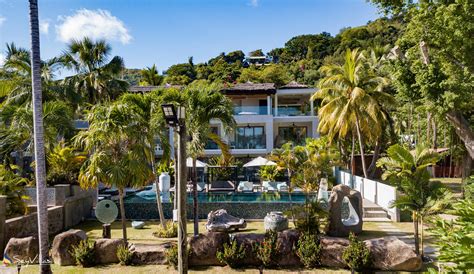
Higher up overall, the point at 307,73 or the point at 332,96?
the point at 307,73

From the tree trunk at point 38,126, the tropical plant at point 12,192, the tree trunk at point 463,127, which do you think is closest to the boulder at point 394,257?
the tree trunk at point 38,126

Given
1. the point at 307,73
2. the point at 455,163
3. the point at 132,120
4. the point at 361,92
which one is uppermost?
the point at 307,73

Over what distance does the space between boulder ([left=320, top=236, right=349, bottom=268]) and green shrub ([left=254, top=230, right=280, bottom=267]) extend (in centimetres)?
130

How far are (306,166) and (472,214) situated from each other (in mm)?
15447

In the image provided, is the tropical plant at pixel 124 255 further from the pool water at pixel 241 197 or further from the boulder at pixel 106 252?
the pool water at pixel 241 197

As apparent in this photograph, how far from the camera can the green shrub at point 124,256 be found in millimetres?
10164

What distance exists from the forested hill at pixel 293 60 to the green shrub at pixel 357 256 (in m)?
41.7

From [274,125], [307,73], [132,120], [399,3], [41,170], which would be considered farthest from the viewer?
[307,73]

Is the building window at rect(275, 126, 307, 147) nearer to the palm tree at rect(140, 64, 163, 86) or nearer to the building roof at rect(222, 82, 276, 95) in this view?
the building roof at rect(222, 82, 276, 95)

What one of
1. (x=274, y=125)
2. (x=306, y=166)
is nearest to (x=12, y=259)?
(x=306, y=166)

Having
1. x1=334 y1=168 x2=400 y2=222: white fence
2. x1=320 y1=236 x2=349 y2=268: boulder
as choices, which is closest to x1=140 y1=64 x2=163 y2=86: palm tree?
x1=334 y1=168 x2=400 y2=222: white fence

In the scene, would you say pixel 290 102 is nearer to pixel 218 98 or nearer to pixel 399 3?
pixel 399 3

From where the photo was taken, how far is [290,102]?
38.8 m

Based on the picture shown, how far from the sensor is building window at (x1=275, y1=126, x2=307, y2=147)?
3192cm
